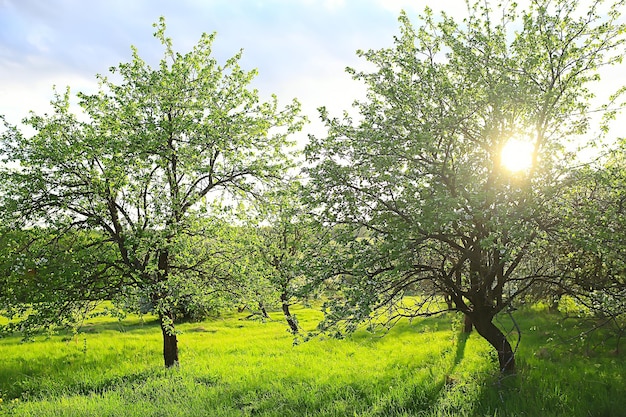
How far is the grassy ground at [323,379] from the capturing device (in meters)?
12.0

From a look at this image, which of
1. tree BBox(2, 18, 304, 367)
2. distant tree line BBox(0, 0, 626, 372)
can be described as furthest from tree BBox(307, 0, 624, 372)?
tree BBox(2, 18, 304, 367)

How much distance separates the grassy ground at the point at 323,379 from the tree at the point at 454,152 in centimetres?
246

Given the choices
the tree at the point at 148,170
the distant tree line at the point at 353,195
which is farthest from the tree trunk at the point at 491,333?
the tree at the point at 148,170

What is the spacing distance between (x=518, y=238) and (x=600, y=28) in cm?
619

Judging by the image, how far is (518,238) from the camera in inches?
390

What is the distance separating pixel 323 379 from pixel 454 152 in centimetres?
928

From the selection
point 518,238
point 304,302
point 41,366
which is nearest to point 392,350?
point 304,302

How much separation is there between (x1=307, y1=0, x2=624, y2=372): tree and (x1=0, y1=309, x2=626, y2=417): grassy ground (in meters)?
2.46

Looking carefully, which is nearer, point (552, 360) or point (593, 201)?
point (593, 201)

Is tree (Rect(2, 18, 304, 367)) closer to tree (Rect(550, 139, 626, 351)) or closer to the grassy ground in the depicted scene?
the grassy ground

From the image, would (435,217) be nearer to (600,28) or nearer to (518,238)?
(518,238)

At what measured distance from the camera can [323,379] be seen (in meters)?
15.4

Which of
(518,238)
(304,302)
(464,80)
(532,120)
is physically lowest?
(304,302)

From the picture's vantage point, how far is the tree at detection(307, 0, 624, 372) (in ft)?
34.2
